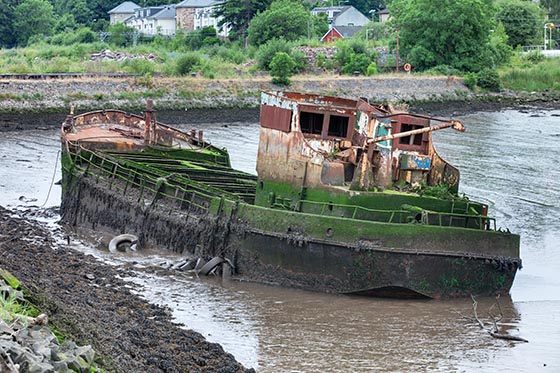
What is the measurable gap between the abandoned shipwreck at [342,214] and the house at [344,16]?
3758 inches

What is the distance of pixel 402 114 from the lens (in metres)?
23.3

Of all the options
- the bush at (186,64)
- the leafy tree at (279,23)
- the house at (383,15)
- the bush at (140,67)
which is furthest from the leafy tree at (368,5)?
the bush at (140,67)

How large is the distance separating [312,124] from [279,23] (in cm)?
7168

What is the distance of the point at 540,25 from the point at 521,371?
92009 mm

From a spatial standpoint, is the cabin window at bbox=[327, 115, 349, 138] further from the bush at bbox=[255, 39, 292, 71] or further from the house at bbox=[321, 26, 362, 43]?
the house at bbox=[321, 26, 362, 43]

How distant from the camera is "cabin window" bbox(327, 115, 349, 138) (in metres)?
23.8

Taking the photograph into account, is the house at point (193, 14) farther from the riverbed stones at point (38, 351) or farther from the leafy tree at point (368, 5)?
the riverbed stones at point (38, 351)

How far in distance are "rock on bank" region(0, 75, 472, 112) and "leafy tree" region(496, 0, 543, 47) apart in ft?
81.7

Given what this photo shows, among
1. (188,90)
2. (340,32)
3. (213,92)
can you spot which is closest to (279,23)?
(340,32)

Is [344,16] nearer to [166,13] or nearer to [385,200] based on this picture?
[166,13]

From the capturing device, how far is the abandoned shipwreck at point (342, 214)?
21500 millimetres

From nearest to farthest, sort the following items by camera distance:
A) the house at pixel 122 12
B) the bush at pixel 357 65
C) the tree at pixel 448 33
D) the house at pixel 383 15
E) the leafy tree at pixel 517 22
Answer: the bush at pixel 357 65 < the tree at pixel 448 33 < the leafy tree at pixel 517 22 < the house at pixel 383 15 < the house at pixel 122 12

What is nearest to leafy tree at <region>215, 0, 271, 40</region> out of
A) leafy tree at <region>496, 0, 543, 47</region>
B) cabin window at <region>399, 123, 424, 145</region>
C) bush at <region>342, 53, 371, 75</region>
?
bush at <region>342, 53, 371, 75</region>

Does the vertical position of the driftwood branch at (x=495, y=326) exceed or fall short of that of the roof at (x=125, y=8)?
it falls short
